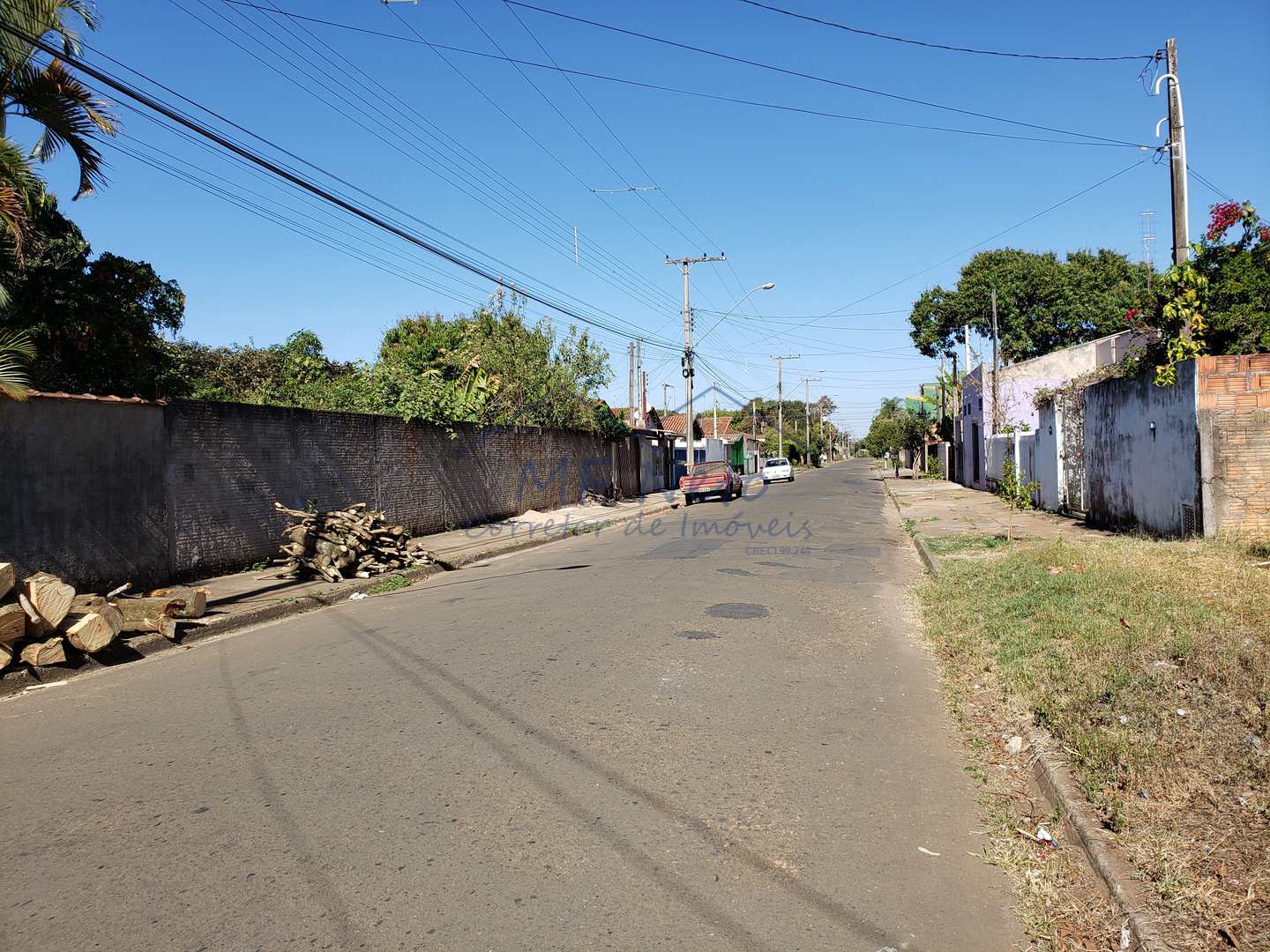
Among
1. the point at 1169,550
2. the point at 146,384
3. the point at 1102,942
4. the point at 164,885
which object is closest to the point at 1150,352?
the point at 1169,550

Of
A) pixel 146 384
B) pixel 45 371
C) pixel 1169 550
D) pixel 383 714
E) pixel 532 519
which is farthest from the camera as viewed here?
pixel 532 519

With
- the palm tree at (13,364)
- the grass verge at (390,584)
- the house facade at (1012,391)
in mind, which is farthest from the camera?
the house facade at (1012,391)

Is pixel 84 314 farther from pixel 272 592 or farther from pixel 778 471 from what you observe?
pixel 778 471

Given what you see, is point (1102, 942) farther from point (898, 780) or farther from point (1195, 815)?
point (898, 780)

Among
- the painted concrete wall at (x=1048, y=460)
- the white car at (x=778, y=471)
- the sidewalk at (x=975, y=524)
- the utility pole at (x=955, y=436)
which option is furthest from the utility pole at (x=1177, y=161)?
the white car at (x=778, y=471)

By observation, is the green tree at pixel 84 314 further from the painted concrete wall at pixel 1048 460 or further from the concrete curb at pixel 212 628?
the painted concrete wall at pixel 1048 460

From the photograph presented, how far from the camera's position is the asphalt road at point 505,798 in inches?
129

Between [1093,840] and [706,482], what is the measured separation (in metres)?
28.9

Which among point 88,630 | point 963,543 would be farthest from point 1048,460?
point 88,630

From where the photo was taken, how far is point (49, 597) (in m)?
7.54

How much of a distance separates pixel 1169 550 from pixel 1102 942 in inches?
385

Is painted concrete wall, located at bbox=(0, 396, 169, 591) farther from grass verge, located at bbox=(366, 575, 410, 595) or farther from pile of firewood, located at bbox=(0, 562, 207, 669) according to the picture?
grass verge, located at bbox=(366, 575, 410, 595)

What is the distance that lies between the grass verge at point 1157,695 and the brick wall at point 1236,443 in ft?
6.87

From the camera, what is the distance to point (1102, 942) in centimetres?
315
